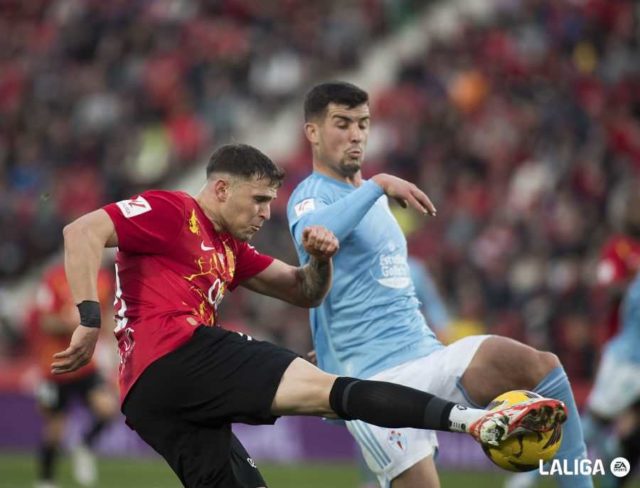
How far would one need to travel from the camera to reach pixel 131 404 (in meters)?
5.62

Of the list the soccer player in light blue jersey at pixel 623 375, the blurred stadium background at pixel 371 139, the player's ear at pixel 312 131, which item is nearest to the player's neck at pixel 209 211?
the player's ear at pixel 312 131

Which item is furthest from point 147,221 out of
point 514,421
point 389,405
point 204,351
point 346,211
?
point 514,421

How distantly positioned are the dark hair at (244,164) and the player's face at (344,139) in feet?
2.69

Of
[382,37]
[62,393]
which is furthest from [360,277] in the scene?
[382,37]

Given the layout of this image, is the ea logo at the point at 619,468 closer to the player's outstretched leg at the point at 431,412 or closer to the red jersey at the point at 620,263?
the red jersey at the point at 620,263

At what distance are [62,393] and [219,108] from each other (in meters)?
8.45

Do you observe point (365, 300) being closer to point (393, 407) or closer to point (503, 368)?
point (503, 368)

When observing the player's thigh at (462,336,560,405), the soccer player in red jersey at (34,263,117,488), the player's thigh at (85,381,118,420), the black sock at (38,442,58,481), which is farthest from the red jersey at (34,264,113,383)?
the player's thigh at (462,336,560,405)

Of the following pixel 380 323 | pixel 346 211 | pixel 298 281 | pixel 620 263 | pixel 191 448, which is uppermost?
pixel 346 211

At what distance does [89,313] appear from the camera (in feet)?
17.5

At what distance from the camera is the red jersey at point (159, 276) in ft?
18.3

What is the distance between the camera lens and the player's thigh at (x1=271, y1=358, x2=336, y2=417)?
5391 millimetres

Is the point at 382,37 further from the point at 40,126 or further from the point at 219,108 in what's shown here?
the point at 40,126

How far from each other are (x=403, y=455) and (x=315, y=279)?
1.01 meters
